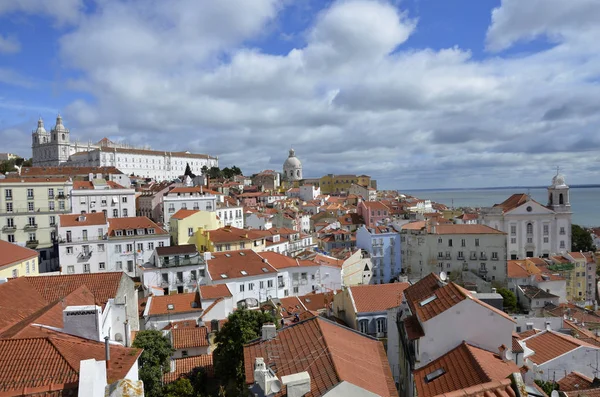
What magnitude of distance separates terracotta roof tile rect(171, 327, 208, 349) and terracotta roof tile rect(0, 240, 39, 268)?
33.6 ft

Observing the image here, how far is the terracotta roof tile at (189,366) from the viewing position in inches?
644

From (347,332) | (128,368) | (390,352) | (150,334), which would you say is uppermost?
(128,368)

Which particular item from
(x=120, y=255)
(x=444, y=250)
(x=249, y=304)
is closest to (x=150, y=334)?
(x=249, y=304)

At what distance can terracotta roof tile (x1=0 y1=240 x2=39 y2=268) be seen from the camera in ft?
74.9

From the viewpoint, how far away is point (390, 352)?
16.1 m

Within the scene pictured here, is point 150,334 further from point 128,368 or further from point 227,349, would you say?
point 128,368

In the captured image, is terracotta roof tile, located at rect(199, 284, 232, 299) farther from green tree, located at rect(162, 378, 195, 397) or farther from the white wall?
the white wall

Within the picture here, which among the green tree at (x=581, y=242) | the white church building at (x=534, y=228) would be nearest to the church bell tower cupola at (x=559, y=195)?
the white church building at (x=534, y=228)

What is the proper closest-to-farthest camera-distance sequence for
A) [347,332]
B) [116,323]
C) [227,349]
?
[347,332] < [116,323] < [227,349]

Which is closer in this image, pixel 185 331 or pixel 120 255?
pixel 185 331

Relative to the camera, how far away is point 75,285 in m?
14.5

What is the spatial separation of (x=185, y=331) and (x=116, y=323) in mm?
7960

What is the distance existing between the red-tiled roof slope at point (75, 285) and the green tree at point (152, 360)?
215 centimetres

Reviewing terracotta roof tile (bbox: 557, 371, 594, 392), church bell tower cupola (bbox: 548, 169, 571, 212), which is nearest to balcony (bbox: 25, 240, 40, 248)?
terracotta roof tile (bbox: 557, 371, 594, 392)
